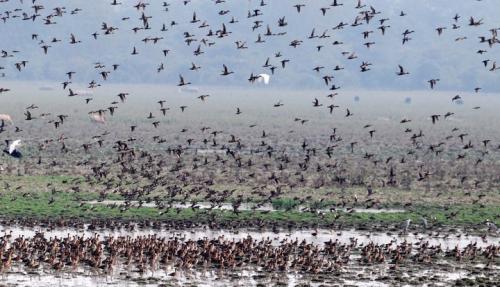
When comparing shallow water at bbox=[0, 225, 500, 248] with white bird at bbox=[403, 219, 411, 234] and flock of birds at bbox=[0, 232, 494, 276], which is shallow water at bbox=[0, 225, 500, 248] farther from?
flock of birds at bbox=[0, 232, 494, 276]

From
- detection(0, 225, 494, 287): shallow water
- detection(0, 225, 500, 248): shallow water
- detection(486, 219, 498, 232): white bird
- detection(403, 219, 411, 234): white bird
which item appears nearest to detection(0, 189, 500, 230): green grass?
detection(486, 219, 498, 232): white bird

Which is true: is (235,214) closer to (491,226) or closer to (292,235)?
(292,235)

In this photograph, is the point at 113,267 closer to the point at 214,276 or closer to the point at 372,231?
the point at 214,276

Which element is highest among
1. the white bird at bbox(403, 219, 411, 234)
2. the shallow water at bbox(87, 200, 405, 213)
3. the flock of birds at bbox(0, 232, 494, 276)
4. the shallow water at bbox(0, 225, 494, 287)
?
the shallow water at bbox(87, 200, 405, 213)

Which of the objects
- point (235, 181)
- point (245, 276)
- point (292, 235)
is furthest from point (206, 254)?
point (235, 181)

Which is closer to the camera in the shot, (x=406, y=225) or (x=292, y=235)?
(x=292, y=235)

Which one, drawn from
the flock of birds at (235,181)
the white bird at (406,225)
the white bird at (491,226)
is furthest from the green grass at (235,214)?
the white bird at (406,225)

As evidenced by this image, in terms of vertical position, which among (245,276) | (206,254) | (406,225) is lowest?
(245,276)

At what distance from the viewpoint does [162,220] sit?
49312mm

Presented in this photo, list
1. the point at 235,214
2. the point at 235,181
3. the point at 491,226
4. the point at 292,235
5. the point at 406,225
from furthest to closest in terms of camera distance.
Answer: the point at 235,181, the point at 235,214, the point at 491,226, the point at 406,225, the point at 292,235

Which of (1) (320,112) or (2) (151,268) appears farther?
(1) (320,112)

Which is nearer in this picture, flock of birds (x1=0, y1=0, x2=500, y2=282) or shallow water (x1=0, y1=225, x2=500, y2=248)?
flock of birds (x1=0, y1=0, x2=500, y2=282)

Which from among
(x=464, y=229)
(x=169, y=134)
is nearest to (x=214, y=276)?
(x=464, y=229)

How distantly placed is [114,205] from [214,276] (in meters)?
15.6
